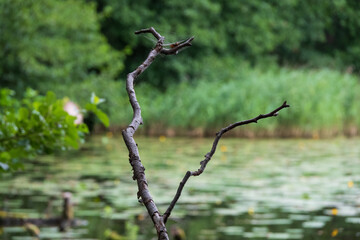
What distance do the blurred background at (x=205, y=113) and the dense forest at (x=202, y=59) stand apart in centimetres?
4

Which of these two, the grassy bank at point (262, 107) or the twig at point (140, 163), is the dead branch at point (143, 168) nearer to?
the twig at point (140, 163)

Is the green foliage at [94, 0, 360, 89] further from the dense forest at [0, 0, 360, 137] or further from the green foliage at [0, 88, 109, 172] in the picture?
the green foliage at [0, 88, 109, 172]

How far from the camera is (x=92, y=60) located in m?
18.1

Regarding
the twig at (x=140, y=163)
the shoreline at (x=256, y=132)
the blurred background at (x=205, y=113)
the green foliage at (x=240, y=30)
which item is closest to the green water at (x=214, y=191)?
the blurred background at (x=205, y=113)

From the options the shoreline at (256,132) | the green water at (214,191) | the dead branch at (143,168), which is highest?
the shoreline at (256,132)

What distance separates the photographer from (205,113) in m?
18.9

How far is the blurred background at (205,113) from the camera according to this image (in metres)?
8.66

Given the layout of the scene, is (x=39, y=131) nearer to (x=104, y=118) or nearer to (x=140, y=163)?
(x=104, y=118)

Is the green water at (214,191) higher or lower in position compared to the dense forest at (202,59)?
lower

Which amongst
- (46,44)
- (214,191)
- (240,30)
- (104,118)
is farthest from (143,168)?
(240,30)

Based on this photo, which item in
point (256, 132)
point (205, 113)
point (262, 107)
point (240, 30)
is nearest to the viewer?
point (256, 132)

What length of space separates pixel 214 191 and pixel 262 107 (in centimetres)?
864

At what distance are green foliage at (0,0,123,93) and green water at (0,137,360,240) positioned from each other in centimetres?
194

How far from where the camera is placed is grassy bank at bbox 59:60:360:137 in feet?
60.2
